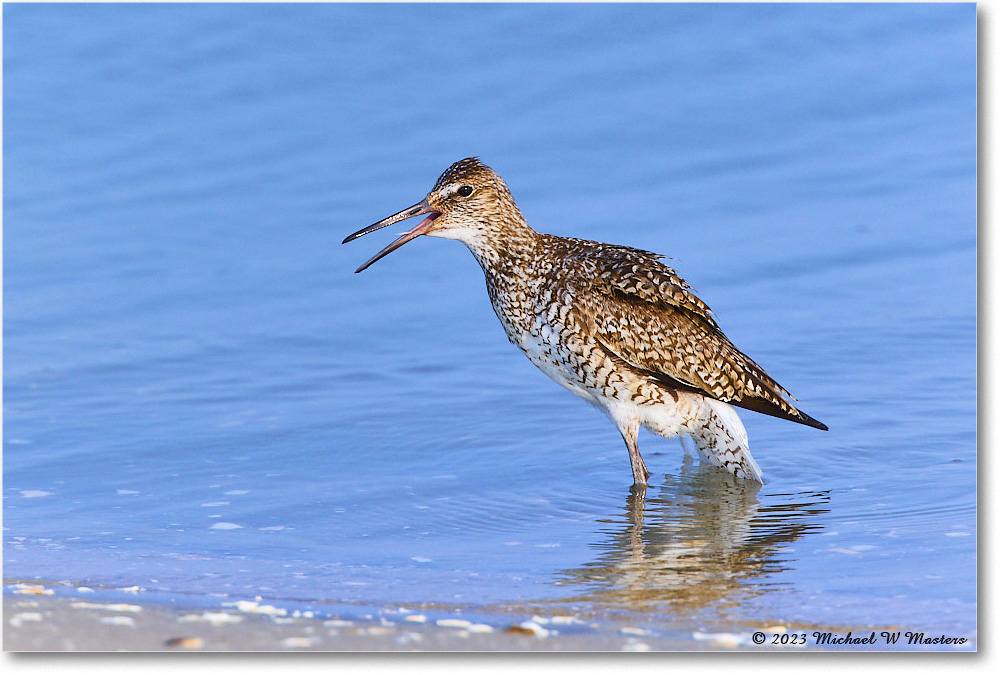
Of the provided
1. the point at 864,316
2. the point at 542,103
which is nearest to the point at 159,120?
the point at 542,103

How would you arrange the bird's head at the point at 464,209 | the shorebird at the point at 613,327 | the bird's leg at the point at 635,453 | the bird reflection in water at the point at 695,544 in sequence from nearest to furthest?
the bird reflection in water at the point at 695,544 < the shorebird at the point at 613,327 < the bird's leg at the point at 635,453 < the bird's head at the point at 464,209

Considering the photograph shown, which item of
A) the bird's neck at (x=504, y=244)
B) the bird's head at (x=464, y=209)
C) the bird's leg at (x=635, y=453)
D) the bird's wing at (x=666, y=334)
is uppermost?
the bird's head at (x=464, y=209)

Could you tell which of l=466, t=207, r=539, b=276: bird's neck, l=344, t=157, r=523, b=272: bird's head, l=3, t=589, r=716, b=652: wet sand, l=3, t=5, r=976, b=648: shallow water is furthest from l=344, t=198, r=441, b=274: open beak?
l=3, t=589, r=716, b=652: wet sand

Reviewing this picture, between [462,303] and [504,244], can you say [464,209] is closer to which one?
[504,244]

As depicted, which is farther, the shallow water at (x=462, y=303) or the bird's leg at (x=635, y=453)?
the bird's leg at (x=635, y=453)

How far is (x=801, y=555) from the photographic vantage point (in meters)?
5.99

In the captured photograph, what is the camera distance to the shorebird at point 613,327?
23.1ft

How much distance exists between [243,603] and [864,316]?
5917 mm

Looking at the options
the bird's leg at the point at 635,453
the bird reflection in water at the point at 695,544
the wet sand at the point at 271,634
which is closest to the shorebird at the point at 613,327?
the bird's leg at the point at 635,453

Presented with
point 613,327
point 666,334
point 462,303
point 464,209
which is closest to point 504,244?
point 464,209

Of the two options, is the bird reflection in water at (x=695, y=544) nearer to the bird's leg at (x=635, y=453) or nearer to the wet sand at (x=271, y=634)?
the bird's leg at (x=635, y=453)

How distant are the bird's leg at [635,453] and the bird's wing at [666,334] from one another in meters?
0.31

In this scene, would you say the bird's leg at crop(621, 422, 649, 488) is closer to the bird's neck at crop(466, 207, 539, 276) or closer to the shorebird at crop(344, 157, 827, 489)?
the shorebird at crop(344, 157, 827, 489)

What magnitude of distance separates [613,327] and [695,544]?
50.3 inches
